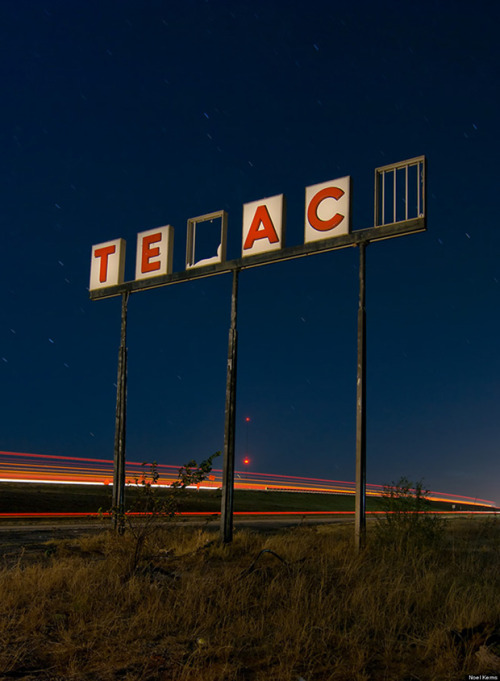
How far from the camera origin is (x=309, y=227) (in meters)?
14.9

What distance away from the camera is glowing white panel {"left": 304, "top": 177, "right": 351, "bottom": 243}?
14.4m

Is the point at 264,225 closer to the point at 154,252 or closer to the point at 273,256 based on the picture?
the point at 273,256

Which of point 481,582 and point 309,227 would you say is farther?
point 309,227

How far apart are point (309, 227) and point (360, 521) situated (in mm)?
7036

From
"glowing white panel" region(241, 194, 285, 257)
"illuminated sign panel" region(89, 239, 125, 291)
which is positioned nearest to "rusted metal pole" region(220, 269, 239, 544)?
"glowing white panel" region(241, 194, 285, 257)

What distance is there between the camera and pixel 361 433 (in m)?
12.8

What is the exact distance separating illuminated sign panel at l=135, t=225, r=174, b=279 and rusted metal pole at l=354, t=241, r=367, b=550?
22.4ft

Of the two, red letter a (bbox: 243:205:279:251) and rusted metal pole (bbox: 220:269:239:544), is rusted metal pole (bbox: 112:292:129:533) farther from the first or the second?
red letter a (bbox: 243:205:279:251)

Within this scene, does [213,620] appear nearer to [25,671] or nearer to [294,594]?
[294,594]

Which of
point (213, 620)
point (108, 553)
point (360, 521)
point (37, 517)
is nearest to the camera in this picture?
point (213, 620)

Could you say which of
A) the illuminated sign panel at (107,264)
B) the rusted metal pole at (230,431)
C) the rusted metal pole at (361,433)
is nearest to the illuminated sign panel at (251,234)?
the illuminated sign panel at (107,264)

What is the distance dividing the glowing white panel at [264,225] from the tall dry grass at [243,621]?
812 cm

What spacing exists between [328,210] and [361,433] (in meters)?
5.49

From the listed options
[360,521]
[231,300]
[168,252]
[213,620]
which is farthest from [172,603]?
[168,252]
